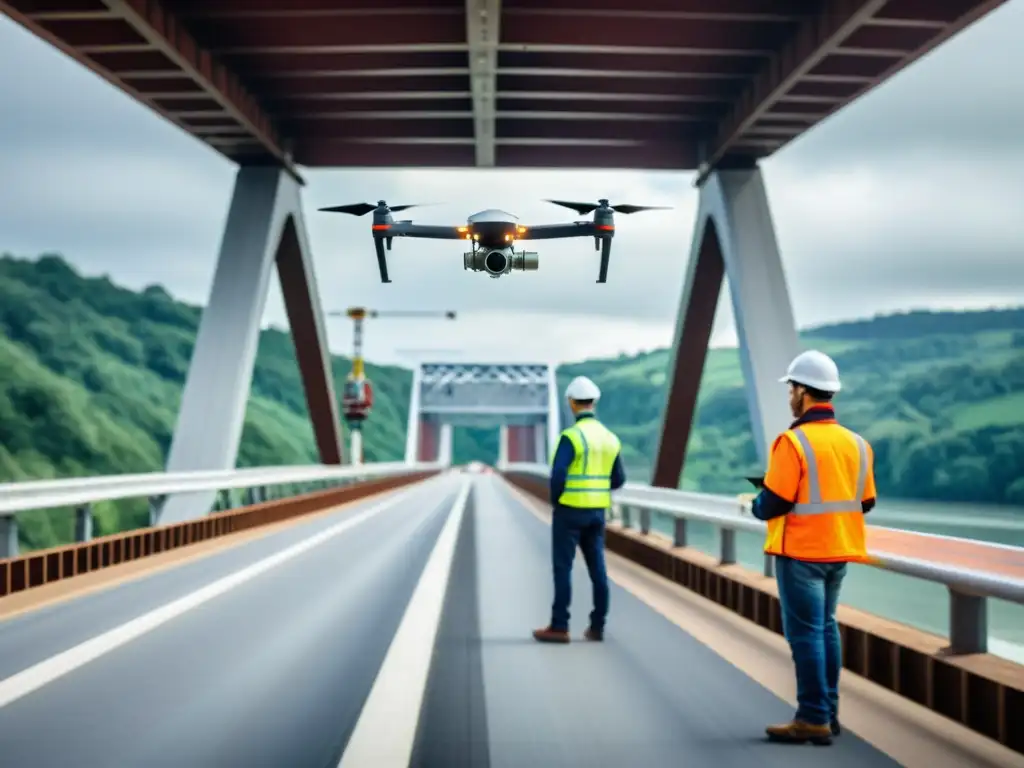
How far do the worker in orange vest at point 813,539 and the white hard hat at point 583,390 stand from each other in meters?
3.23

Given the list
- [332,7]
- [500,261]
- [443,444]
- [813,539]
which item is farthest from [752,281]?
[443,444]

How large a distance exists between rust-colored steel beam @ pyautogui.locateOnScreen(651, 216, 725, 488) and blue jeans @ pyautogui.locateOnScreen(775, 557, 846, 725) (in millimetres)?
16385

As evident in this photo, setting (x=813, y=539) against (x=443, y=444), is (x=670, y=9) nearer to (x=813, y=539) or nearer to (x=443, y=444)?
(x=813, y=539)

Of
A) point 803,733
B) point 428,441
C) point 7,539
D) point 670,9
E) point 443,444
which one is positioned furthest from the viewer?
point 443,444

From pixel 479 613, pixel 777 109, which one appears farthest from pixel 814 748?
pixel 777 109

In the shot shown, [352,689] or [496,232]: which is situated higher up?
[496,232]

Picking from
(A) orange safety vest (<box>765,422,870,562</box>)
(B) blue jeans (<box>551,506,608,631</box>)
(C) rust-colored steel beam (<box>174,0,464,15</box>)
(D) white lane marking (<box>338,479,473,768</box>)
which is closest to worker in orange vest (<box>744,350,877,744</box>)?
(A) orange safety vest (<box>765,422,870,562</box>)

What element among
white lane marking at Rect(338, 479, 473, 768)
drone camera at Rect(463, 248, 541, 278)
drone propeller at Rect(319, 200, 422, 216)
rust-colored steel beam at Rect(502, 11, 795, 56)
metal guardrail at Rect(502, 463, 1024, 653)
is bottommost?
white lane marking at Rect(338, 479, 473, 768)

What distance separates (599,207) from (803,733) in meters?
4.91

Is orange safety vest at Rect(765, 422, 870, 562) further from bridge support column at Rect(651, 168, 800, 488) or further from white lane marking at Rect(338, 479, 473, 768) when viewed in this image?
bridge support column at Rect(651, 168, 800, 488)

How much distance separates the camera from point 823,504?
17.7 feet

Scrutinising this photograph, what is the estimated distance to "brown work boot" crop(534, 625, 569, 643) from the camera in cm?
829

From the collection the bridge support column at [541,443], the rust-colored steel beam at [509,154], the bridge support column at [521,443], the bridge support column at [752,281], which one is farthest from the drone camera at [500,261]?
the bridge support column at [521,443]

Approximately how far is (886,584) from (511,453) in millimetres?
118499
